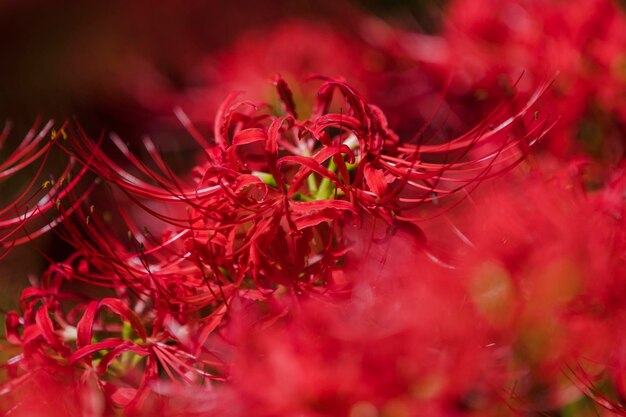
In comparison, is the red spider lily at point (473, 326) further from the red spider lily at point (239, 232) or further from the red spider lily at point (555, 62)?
the red spider lily at point (555, 62)

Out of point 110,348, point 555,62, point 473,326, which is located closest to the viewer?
point 473,326

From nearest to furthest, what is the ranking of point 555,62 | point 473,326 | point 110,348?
point 473,326 → point 110,348 → point 555,62

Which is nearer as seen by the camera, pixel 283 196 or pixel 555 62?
pixel 283 196

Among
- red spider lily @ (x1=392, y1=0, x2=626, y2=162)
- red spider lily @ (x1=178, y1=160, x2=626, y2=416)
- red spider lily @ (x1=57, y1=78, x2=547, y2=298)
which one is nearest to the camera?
red spider lily @ (x1=178, y1=160, x2=626, y2=416)

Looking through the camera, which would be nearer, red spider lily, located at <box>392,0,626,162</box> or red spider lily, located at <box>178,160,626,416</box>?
red spider lily, located at <box>178,160,626,416</box>

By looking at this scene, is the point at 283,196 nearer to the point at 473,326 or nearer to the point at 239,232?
the point at 239,232

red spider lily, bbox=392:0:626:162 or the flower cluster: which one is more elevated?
the flower cluster

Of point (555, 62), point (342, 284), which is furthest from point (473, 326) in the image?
point (555, 62)

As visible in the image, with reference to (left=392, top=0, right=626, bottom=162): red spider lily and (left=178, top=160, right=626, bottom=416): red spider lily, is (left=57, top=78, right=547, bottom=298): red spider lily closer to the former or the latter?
(left=178, top=160, right=626, bottom=416): red spider lily

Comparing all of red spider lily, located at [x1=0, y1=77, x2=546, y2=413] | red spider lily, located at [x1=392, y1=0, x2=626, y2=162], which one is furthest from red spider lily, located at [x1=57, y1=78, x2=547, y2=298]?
red spider lily, located at [x1=392, y1=0, x2=626, y2=162]

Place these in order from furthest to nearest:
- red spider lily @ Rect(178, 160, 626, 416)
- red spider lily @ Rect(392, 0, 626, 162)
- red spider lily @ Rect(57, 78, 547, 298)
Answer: red spider lily @ Rect(392, 0, 626, 162) < red spider lily @ Rect(57, 78, 547, 298) < red spider lily @ Rect(178, 160, 626, 416)

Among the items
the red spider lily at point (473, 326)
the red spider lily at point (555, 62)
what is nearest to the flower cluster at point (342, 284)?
the red spider lily at point (473, 326)

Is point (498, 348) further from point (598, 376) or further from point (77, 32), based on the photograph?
point (77, 32)
